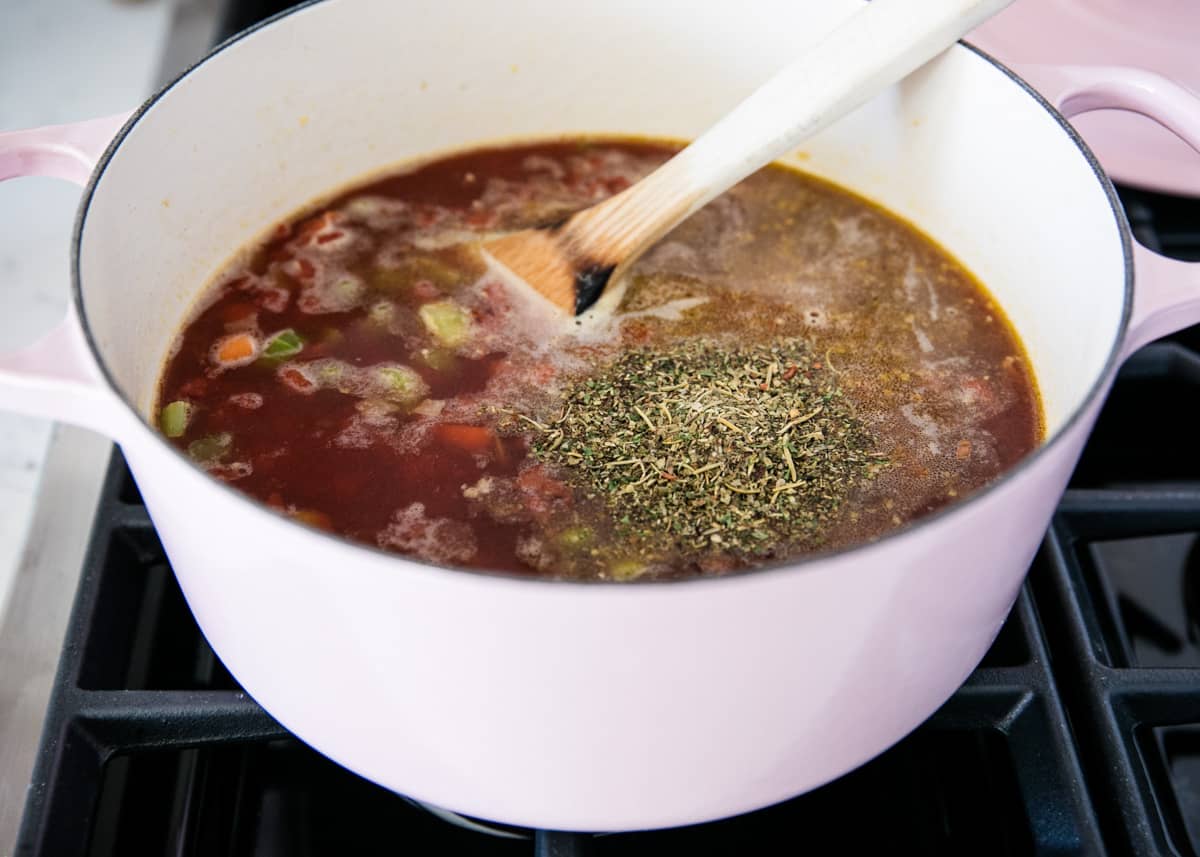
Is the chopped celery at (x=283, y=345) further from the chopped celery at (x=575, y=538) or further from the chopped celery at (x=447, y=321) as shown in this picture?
the chopped celery at (x=575, y=538)

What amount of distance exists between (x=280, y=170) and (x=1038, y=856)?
1.13m

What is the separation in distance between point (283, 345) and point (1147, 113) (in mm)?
932

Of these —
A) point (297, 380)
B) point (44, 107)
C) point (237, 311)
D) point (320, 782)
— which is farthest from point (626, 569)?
point (44, 107)

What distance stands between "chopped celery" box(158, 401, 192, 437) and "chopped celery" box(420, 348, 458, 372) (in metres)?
0.26

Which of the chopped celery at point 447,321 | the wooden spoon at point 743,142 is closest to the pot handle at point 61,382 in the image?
the chopped celery at point 447,321

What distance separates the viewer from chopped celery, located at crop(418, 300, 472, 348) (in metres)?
1.37

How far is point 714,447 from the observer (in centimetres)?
115

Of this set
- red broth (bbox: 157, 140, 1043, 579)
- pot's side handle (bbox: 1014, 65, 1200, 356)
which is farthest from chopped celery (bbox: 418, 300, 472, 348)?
pot's side handle (bbox: 1014, 65, 1200, 356)

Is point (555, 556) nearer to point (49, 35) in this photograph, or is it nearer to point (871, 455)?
point (871, 455)

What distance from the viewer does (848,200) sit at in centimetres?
157

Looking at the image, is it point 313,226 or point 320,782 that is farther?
point 313,226

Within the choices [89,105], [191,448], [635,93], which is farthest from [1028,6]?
[89,105]

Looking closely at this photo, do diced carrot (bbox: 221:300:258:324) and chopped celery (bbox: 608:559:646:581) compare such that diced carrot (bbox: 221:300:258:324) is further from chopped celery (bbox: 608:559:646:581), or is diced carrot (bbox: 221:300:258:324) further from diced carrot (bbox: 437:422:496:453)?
chopped celery (bbox: 608:559:646:581)

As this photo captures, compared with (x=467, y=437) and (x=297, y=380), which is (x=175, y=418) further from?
(x=467, y=437)
